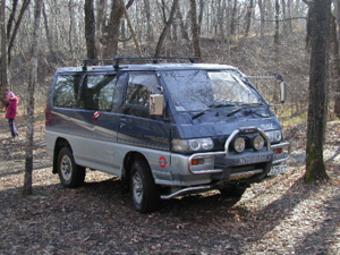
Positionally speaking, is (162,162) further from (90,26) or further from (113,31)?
(113,31)

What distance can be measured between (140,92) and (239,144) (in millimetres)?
1814

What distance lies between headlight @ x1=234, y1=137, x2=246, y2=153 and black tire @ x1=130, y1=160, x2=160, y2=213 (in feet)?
4.35

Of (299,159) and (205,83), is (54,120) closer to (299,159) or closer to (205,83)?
(205,83)

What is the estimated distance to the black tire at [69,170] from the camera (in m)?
10.1

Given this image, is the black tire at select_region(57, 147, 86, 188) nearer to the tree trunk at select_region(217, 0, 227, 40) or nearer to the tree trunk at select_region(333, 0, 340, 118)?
the tree trunk at select_region(333, 0, 340, 118)

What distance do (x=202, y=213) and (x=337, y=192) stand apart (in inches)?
88.8

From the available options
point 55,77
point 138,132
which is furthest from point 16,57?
point 138,132

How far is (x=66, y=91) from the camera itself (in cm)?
1031

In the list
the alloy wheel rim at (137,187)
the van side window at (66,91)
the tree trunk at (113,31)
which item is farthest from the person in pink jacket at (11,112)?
the alloy wheel rim at (137,187)

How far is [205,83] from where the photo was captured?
816cm

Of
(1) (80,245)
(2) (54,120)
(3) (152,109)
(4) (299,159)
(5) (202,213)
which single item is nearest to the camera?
(1) (80,245)

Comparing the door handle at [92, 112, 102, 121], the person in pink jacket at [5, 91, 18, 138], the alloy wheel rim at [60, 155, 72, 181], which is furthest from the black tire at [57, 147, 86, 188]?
the person in pink jacket at [5, 91, 18, 138]

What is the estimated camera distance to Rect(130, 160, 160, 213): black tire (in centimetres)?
780

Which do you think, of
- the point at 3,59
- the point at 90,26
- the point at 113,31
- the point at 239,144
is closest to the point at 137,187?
the point at 239,144
